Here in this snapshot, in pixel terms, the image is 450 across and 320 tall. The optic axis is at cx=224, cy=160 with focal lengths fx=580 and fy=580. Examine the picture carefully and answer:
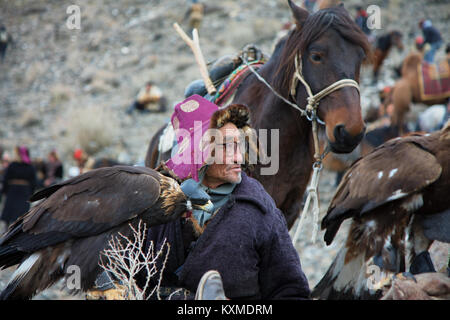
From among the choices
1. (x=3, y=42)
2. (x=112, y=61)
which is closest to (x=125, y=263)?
(x=112, y=61)

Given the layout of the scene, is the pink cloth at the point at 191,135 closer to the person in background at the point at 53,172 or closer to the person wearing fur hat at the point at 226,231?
the person wearing fur hat at the point at 226,231

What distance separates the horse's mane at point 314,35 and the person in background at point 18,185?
762 cm

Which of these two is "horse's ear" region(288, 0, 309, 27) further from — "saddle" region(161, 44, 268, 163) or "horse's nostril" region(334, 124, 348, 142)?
"horse's nostril" region(334, 124, 348, 142)

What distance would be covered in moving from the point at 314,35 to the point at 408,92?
9.45 meters

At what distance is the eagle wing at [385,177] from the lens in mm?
3803

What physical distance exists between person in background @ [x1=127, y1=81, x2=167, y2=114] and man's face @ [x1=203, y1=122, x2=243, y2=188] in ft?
52.9

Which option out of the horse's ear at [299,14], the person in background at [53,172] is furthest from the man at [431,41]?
the horse's ear at [299,14]

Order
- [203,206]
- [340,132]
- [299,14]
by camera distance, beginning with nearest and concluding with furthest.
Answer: [203,206] → [340,132] → [299,14]

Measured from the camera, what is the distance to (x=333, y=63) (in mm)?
4355

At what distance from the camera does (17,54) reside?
28062 millimetres

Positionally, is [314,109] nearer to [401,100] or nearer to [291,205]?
[291,205]
